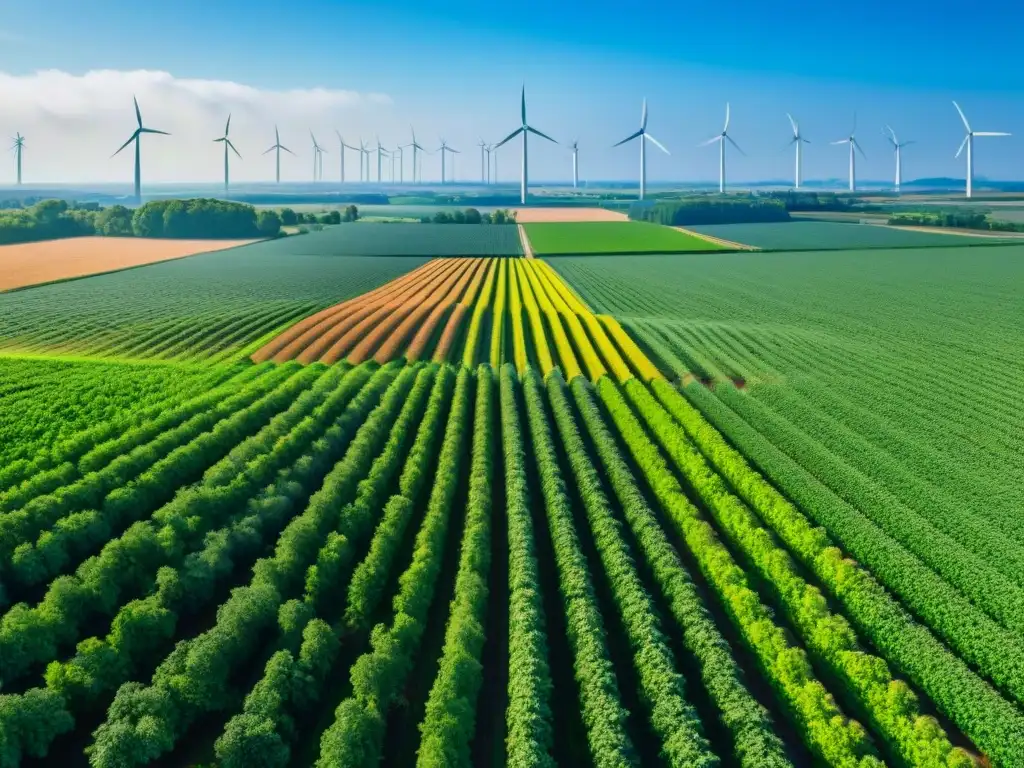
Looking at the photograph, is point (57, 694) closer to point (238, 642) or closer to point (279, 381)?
point (238, 642)

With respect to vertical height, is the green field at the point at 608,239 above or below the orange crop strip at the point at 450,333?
above

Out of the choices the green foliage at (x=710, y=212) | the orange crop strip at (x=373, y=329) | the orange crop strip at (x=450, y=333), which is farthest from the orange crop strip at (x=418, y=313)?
the green foliage at (x=710, y=212)

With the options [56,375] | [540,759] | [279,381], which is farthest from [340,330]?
[540,759]

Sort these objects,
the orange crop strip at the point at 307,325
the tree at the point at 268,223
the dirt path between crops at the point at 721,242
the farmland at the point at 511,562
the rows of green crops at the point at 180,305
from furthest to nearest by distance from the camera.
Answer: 1. the tree at the point at 268,223
2. the dirt path between crops at the point at 721,242
3. the rows of green crops at the point at 180,305
4. the orange crop strip at the point at 307,325
5. the farmland at the point at 511,562

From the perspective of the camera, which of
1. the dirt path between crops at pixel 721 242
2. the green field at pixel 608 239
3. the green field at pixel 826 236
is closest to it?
the dirt path between crops at pixel 721 242

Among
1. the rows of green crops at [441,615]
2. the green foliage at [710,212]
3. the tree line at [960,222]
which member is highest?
the green foliage at [710,212]

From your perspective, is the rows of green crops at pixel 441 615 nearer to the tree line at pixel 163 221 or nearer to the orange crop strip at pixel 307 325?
the orange crop strip at pixel 307 325

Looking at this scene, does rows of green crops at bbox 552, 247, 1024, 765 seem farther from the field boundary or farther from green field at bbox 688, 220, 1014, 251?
the field boundary

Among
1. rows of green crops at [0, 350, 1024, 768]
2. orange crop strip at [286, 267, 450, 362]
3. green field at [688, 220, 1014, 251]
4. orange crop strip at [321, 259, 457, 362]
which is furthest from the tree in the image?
rows of green crops at [0, 350, 1024, 768]
